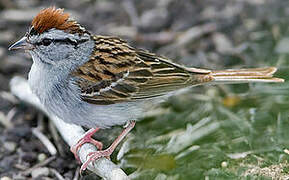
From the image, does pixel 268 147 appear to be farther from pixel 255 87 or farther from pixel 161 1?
pixel 161 1

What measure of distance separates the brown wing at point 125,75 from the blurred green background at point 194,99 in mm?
477

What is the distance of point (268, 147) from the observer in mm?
4496

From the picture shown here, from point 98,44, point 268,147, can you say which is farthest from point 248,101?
point 98,44

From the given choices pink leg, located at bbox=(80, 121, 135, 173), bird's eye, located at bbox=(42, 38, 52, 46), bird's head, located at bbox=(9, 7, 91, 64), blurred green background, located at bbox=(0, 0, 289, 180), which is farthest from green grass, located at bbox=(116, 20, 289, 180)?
bird's eye, located at bbox=(42, 38, 52, 46)

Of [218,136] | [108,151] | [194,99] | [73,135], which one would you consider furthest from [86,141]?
[194,99]

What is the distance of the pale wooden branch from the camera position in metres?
4.16

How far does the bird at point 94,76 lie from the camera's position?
453 cm

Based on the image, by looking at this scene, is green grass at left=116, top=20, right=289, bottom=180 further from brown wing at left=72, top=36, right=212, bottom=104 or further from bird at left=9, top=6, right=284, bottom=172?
brown wing at left=72, top=36, right=212, bottom=104

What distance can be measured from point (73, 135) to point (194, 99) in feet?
4.67

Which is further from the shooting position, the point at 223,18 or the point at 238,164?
the point at 223,18

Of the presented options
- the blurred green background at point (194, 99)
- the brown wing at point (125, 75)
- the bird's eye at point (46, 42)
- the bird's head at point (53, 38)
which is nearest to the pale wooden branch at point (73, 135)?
the blurred green background at point (194, 99)

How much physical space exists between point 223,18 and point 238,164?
2927 millimetres

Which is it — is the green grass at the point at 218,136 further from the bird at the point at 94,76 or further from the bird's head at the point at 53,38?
the bird's head at the point at 53,38

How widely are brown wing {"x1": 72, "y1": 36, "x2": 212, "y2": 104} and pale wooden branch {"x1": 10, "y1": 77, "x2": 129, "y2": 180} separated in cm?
45
